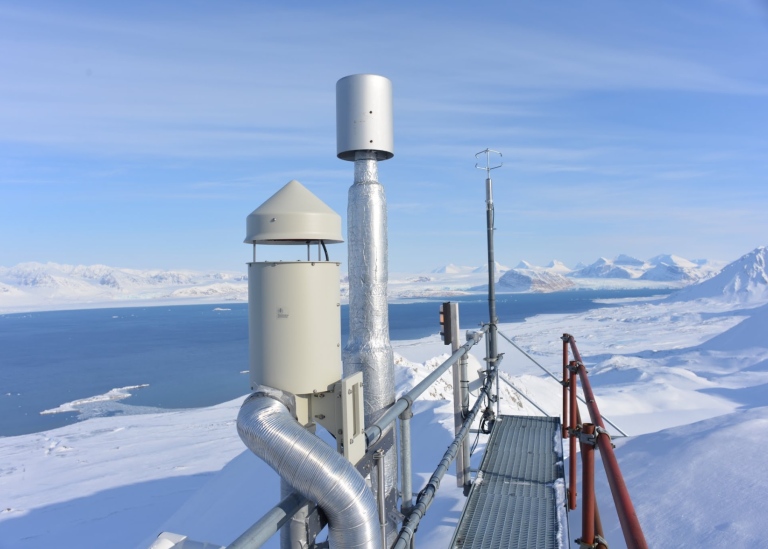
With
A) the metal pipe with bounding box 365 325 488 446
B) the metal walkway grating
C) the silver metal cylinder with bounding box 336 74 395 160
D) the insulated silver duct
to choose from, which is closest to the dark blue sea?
the metal walkway grating

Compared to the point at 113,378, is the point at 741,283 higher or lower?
higher

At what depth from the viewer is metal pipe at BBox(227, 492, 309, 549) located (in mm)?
1349

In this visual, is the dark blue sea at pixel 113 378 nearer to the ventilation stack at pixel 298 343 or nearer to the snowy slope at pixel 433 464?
the snowy slope at pixel 433 464

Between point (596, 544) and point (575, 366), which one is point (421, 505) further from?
point (575, 366)

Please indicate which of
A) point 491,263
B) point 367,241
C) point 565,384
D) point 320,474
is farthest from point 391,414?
point 491,263

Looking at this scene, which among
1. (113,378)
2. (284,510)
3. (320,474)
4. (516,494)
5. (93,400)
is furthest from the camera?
(113,378)

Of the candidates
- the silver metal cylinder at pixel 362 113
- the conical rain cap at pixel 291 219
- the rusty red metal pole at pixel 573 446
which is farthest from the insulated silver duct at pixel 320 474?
the rusty red metal pole at pixel 573 446

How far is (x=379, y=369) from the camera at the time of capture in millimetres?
3162

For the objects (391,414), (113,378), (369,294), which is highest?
(369,294)

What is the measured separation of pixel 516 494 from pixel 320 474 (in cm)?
279

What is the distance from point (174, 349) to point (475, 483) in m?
54.0

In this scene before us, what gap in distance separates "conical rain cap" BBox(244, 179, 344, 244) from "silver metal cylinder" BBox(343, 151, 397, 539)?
0.74 metres

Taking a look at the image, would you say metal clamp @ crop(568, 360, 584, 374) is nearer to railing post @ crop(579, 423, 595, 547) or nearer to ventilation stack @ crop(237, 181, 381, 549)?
railing post @ crop(579, 423, 595, 547)

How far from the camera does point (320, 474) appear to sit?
68.7 inches
